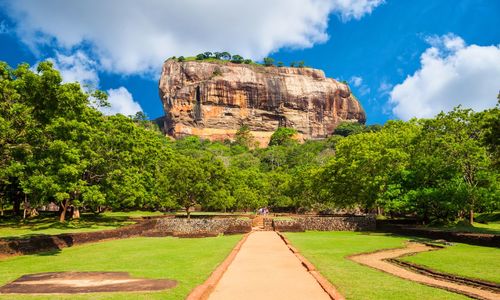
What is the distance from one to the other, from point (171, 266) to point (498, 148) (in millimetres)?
19612

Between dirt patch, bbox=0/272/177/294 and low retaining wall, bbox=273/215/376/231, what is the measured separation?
2292cm

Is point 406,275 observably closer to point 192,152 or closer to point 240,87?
point 192,152

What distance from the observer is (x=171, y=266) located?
12453 mm

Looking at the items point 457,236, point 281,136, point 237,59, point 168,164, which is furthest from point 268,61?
point 457,236

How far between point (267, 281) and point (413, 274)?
5.04 metres

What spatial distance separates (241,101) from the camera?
138125 millimetres

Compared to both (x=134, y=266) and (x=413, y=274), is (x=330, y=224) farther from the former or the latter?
(x=134, y=266)

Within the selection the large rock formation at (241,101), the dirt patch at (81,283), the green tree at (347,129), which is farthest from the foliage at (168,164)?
the large rock formation at (241,101)

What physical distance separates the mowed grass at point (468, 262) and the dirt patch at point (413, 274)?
2.51 ft

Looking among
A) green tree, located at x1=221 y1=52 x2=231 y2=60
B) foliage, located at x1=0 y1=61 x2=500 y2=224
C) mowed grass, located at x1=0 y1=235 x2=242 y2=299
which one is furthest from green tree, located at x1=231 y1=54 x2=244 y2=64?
mowed grass, located at x1=0 y1=235 x2=242 y2=299

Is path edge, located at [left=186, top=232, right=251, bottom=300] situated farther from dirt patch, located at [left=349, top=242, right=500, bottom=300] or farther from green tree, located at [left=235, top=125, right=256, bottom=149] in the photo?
green tree, located at [left=235, top=125, right=256, bottom=149]

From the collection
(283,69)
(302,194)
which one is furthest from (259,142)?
(302,194)

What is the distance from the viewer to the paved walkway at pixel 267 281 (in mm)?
8664

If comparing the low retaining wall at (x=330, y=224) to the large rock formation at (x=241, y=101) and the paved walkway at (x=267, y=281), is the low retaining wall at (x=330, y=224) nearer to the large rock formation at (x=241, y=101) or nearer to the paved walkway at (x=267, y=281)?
the paved walkway at (x=267, y=281)
